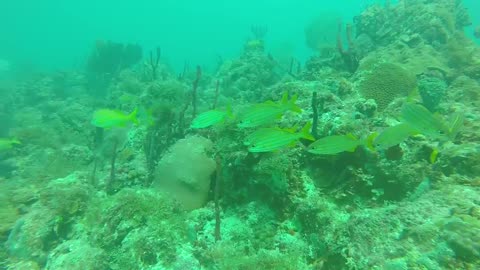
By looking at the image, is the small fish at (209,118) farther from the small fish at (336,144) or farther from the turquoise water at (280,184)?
the small fish at (336,144)

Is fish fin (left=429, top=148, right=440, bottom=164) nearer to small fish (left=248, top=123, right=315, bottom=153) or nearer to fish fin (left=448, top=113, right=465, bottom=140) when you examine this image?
fish fin (left=448, top=113, right=465, bottom=140)

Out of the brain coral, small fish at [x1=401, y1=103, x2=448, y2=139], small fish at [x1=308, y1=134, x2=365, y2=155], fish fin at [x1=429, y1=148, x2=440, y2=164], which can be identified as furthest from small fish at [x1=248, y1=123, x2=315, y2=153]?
the brain coral

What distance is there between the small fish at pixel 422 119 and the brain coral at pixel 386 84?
10.0ft

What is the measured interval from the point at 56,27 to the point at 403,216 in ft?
465

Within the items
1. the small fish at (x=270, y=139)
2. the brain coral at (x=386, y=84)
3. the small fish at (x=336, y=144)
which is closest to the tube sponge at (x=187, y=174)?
the small fish at (x=270, y=139)

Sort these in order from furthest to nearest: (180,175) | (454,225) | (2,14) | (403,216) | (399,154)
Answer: (2,14) < (180,175) < (399,154) < (403,216) < (454,225)

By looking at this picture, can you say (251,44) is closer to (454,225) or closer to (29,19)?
(454,225)

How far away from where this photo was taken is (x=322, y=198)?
394cm

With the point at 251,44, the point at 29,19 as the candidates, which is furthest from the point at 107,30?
the point at 251,44

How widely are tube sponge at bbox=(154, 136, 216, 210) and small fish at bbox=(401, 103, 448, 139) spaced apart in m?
2.80

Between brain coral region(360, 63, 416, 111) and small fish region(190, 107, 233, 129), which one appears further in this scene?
brain coral region(360, 63, 416, 111)

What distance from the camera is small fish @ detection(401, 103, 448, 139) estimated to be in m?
3.13

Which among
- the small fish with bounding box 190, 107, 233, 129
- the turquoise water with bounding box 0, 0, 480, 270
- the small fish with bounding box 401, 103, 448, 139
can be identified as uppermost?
the small fish with bounding box 401, 103, 448, 139

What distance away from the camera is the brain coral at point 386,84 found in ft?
20.5
